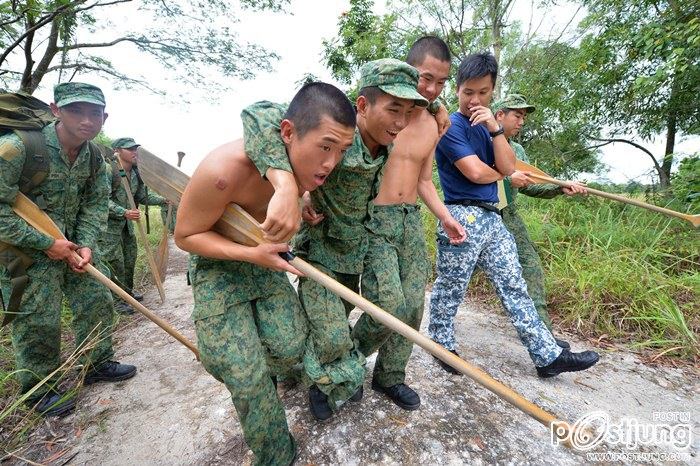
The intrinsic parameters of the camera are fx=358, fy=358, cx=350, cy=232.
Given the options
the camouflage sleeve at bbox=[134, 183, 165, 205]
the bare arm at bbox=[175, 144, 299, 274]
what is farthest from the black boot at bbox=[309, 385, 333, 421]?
the camouflage sleeve at bbox=[134, 183, 165, 205]

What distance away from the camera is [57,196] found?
8.48 feet

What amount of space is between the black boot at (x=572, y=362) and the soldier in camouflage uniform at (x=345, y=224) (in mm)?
Answer: 1450

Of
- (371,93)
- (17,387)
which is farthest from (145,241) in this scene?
(371,93)

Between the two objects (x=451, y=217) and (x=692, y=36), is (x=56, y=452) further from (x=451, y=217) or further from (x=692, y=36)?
(x=692, y=36)

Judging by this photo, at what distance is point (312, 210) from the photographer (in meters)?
1.99

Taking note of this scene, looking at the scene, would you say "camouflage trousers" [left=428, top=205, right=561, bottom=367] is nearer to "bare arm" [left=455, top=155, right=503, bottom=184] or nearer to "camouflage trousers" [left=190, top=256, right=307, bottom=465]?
"bare arm" [left=455, top=155, right=503, bottom=184]

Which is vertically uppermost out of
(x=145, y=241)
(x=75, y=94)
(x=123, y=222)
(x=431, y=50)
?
(x=431, y=50)

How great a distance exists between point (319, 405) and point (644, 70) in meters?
6.78

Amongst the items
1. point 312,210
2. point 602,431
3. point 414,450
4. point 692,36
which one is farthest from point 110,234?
point 692,36

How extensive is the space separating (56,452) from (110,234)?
2.84 m

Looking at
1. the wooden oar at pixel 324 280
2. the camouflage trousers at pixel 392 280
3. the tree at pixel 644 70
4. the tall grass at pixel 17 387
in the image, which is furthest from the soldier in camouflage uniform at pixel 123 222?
the tree at pixel 644 70

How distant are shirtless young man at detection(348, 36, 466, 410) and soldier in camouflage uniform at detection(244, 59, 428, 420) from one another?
13cm

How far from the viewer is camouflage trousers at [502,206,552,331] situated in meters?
3.10

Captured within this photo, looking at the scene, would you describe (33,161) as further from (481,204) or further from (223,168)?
(481,204)
